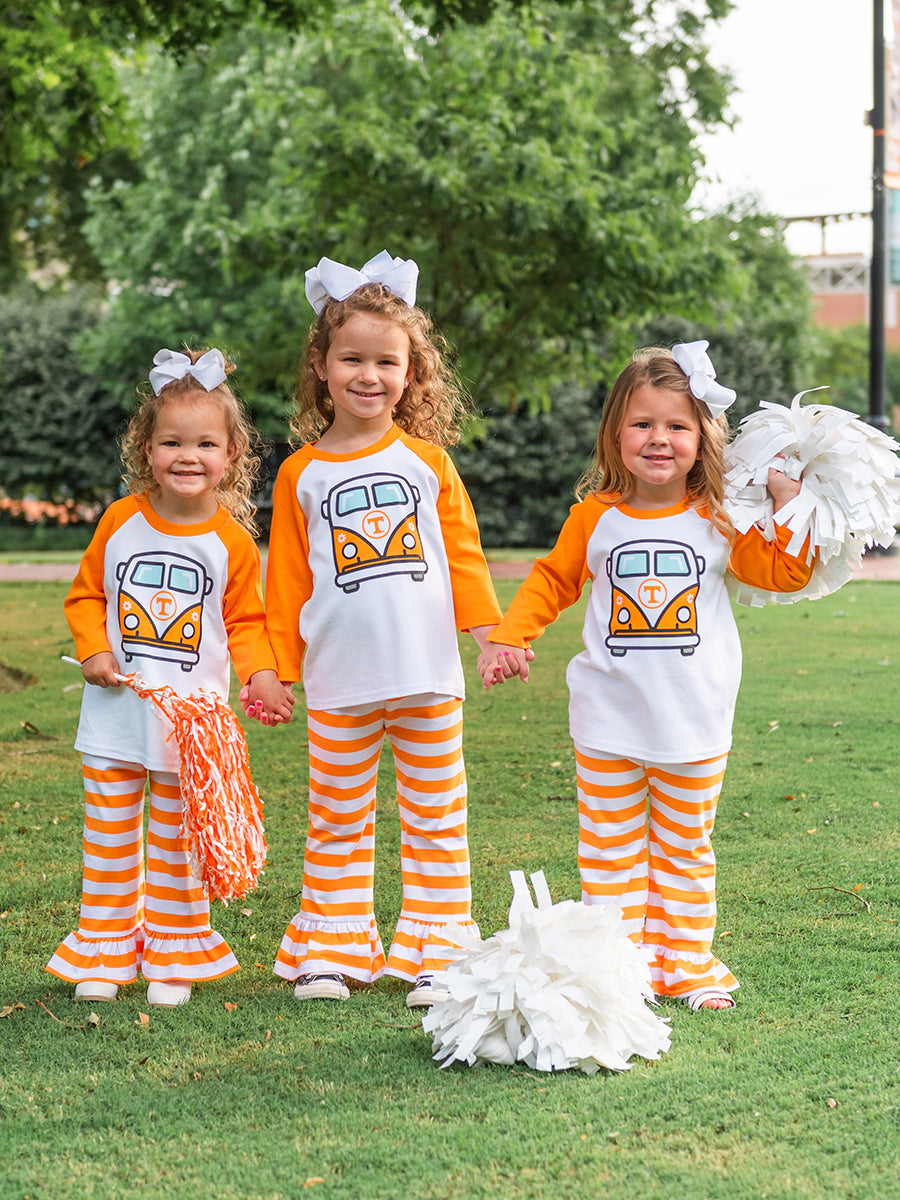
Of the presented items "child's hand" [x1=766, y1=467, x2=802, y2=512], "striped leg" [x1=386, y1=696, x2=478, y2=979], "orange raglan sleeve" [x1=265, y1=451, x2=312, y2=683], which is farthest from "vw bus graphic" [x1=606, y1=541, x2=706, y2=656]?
"orange raglan sleeve" [x1=265, y1=451, x2=312, y2=683]

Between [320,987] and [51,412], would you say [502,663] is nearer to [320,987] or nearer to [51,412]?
[320,987]

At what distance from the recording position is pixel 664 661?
9.47 feet

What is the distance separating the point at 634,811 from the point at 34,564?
14557 millimetres

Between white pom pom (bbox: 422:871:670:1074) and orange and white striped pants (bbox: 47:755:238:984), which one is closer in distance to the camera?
white pom pom (bbox: 422:871:670:1074)

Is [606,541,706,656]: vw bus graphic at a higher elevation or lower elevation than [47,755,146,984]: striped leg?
higher

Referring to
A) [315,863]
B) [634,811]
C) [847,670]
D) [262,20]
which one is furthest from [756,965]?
[262,20]

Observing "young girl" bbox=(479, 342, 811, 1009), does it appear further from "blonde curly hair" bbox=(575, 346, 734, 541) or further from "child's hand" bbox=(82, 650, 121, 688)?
"child's hand" bbox=(82, 650, 121, 688)

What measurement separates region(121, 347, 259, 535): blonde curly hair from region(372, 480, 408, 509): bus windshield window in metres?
0.43

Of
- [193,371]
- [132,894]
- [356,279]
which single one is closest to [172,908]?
[132,894]

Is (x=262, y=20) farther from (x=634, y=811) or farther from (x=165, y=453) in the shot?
(x=634, y=811)

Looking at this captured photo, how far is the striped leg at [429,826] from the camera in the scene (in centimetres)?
304

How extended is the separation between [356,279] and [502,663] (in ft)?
3.42

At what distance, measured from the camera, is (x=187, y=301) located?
1975 cm

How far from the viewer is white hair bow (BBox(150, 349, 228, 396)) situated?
3146mm
